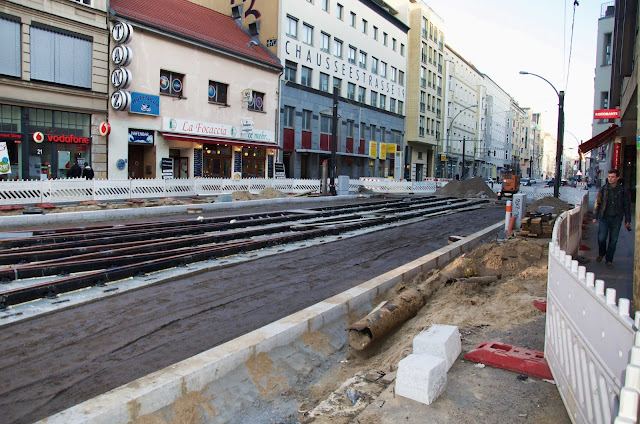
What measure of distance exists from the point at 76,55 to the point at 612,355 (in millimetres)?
25782

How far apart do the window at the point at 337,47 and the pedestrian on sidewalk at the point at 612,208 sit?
36901 mm

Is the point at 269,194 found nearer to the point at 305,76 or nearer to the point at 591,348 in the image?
the point at 305,76

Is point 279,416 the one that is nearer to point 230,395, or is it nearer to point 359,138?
point 230,395

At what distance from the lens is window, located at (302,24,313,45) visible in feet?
129

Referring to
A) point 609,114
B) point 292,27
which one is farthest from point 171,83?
point 609,114

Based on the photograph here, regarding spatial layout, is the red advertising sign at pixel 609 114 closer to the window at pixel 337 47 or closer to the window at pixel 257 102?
the window at pixel 257 102

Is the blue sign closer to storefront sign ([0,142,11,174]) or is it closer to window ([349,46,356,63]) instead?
storefront sign ([0,142,11,174])

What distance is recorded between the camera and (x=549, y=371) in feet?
13.4

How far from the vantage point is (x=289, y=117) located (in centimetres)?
3797

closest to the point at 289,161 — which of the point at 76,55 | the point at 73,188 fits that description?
the point at 76,55

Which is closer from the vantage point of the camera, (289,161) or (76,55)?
(76,55)

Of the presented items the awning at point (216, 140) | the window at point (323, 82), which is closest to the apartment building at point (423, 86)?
the window at point (323, 82)

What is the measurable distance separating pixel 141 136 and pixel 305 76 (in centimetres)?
1784

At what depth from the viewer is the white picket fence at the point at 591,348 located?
2234mm
